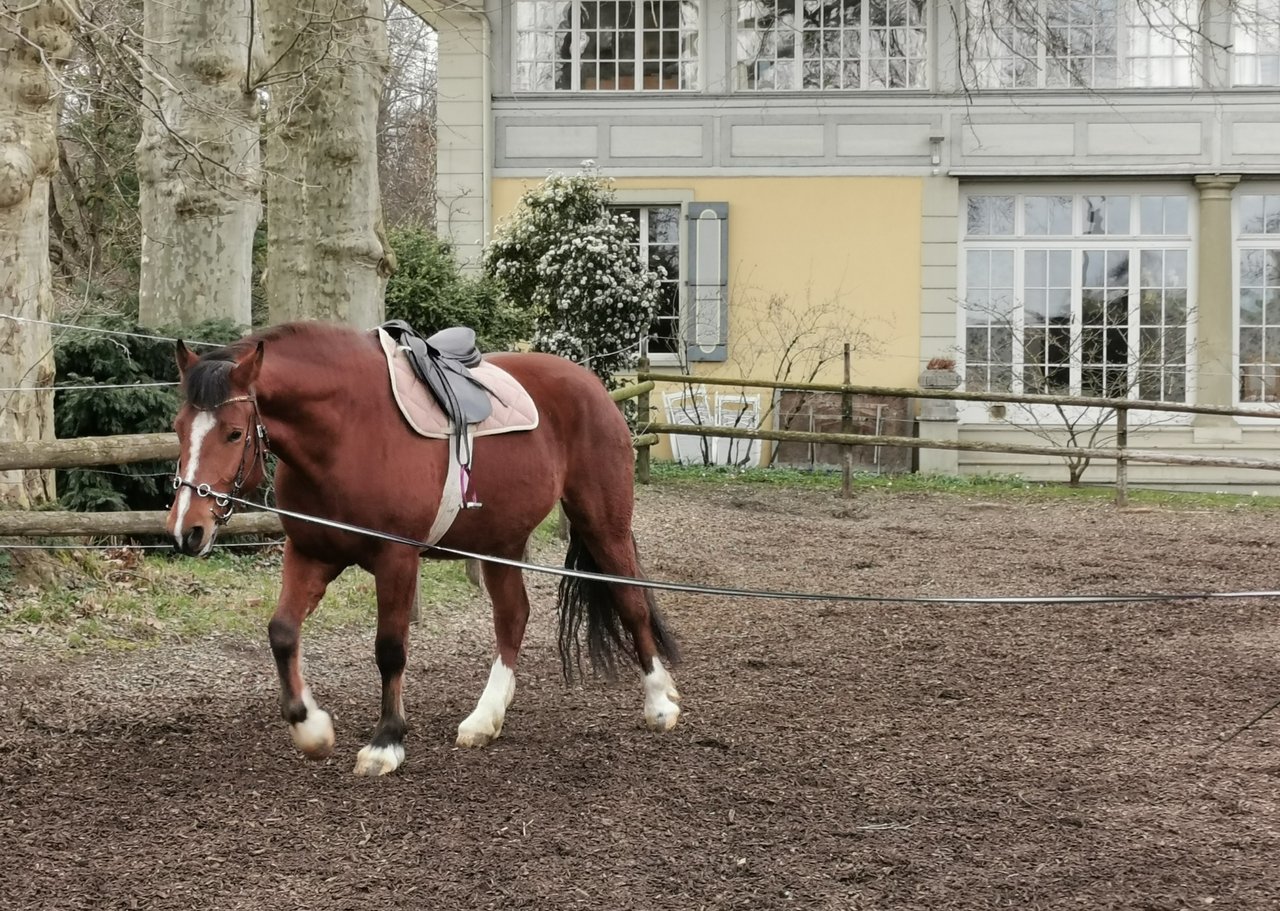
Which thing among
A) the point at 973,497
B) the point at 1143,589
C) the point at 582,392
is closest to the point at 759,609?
the point at 1143,589

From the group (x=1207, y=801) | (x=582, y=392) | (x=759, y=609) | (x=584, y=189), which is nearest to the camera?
(x=1207, y=801)

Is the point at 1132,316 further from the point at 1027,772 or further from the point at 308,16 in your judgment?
the point at 1027,772

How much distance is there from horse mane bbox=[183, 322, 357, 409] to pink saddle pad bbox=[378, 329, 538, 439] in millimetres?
196

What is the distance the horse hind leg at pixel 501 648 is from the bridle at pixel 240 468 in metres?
1.26

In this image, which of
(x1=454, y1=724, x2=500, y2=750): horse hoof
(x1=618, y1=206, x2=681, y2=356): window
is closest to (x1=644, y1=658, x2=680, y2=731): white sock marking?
(x1=454, y1=724, x2=500, y2=750): horse hoof

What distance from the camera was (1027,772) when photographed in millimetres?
4668

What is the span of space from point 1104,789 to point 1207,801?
0.99 feet

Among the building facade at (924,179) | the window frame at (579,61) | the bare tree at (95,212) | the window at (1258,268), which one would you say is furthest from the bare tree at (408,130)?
the window at (1258,268)

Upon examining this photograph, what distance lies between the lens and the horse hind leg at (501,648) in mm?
5074

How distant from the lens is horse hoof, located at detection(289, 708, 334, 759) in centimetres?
438

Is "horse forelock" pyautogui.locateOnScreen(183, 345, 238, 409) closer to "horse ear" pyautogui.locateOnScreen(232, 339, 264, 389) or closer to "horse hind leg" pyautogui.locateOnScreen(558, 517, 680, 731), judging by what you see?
"horse ear" pyautogui.locateOnScreen(232, 339, 264, 389)

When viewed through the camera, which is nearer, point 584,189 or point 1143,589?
point 1143,589

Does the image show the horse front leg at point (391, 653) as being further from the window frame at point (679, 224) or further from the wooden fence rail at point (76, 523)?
the window frame at point (679, 224)

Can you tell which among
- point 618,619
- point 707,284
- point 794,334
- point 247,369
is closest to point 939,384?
point 794,334
